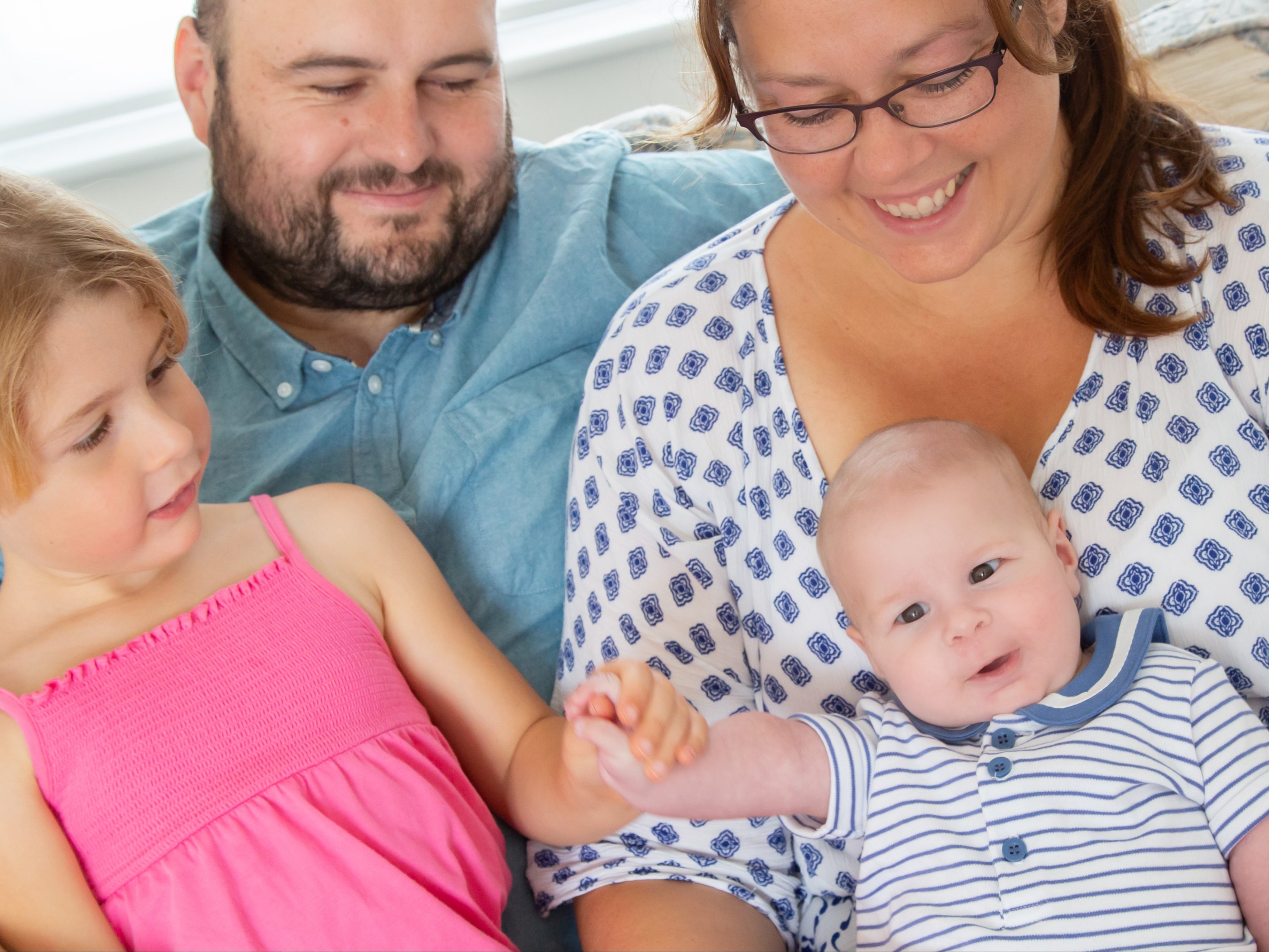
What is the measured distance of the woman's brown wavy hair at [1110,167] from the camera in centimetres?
145

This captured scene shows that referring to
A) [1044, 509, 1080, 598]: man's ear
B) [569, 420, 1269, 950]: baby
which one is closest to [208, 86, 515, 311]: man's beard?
[569, 420, 1269, 950]: baby

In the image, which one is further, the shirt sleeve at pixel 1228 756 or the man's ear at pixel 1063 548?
the man's ear at pixel 1063 548

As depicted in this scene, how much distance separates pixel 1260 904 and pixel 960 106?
907mm

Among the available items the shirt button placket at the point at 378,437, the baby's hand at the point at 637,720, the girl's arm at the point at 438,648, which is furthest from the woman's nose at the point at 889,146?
the shirt button placket at the point at 378,437

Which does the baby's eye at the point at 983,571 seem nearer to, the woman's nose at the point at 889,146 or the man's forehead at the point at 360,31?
the woman's nose at the point at 889,146

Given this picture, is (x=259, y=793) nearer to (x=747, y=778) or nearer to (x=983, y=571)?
(x=747, y=778)

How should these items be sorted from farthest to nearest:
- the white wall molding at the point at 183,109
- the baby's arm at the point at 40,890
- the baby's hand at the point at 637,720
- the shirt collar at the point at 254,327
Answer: the white wall molding at the point at 183,109
the shirt collar at the point at 254,327
the baby's arm at the point at 40,890
the baby's hand at the point at 637,720

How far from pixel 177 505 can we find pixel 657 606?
0.62 m

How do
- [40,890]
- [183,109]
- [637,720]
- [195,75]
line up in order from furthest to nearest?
[183,109] → [195,75] → [40,890] → [637,720]

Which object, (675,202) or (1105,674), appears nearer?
(1105,674)

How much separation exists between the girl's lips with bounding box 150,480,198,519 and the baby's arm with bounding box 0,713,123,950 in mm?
338

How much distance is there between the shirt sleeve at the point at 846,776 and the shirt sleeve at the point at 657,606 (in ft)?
0.44

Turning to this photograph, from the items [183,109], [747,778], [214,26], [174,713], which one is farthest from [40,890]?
[183,109]

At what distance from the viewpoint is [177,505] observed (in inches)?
56.1
